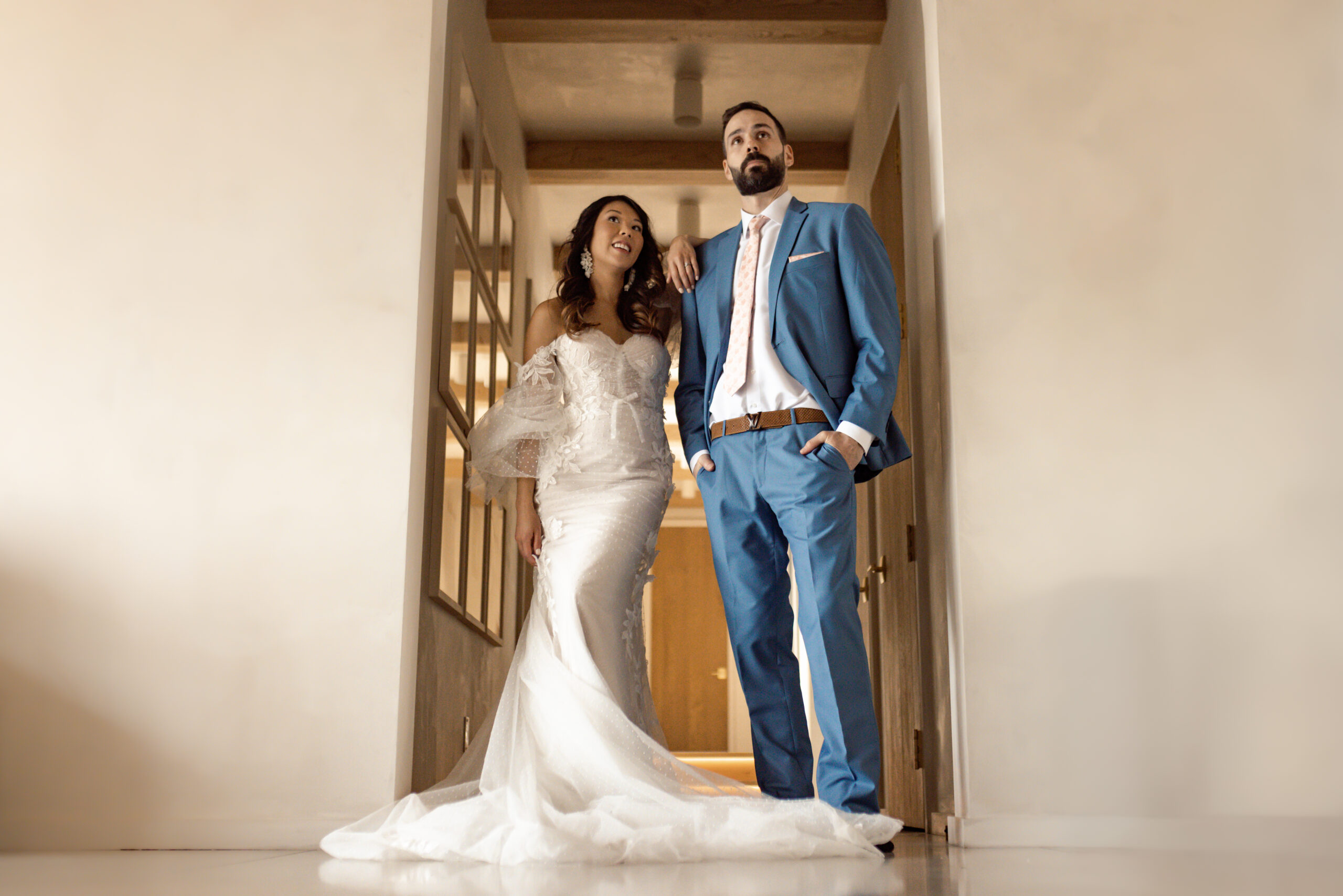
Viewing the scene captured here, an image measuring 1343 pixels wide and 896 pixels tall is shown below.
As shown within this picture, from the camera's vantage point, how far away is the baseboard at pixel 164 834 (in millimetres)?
2721

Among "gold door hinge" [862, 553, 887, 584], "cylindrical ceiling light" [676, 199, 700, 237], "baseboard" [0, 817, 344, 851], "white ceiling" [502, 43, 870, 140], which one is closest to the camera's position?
"baseboard" [0, 817, 344, 851]

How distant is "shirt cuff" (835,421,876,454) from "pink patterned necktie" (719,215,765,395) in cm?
30

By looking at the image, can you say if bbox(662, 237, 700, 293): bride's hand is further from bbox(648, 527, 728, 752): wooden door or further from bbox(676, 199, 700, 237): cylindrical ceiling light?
bbox(648, 527, 728, 752): wooden door

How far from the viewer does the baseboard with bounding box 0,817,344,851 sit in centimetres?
272

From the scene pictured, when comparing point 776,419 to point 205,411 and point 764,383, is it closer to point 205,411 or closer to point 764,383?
point 764,383

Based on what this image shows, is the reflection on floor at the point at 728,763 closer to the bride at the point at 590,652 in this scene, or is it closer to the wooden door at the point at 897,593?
the wooden door at the point at 897,593

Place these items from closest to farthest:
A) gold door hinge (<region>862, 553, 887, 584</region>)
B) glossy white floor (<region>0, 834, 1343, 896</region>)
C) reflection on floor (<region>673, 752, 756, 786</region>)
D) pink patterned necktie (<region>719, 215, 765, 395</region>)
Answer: glossy white floor (<region>0, 834, 1343, 896</region>) → pink patterned necktie (<region>719, 215, 765, 395</region>) → gold door hinge (<region>862, 553, 887, 584</region>) → reflection on floor (<region>673, 752, 756, 786</region>)

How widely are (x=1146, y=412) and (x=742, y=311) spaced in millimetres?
1035

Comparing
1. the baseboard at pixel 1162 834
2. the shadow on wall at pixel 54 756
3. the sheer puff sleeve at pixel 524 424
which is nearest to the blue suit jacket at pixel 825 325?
→ the sheer puff sleeve at pixel 524 424

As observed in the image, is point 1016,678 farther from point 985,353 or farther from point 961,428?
point 985,353

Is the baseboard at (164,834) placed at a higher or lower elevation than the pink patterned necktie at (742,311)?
lower

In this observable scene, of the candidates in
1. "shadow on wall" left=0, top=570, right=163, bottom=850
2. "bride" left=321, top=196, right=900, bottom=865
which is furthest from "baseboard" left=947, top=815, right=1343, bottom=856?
"shadow on wall" left=0, top=570, right=163, bottom=850

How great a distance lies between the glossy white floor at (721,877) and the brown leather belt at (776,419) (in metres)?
1.00

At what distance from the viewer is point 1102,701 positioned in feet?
8.98
